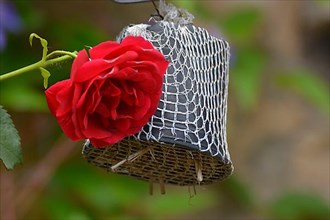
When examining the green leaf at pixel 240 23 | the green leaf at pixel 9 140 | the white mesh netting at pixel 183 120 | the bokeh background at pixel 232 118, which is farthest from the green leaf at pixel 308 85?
the green leaf at pixel 9 140

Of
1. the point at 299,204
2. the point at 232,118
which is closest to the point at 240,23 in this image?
the point at 232,118

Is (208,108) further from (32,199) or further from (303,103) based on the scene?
(303,103)

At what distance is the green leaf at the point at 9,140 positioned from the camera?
91 cm

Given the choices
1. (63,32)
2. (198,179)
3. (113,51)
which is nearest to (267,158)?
(63,32)

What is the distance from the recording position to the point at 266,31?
2391mm

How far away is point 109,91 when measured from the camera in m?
0.80

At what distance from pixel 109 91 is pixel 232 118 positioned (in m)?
1.60

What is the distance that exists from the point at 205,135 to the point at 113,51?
0.15 metres

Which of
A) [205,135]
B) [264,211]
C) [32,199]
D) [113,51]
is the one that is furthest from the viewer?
[264,211]

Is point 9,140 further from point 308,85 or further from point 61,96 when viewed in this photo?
point 308,85

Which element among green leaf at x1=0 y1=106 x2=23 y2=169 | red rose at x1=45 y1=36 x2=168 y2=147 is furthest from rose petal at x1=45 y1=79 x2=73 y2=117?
green leaf at x1=0 y1=106 x2=23 y2=169

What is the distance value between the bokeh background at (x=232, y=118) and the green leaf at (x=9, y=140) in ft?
2.79

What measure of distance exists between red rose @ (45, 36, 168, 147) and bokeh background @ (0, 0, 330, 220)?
0.97 metres

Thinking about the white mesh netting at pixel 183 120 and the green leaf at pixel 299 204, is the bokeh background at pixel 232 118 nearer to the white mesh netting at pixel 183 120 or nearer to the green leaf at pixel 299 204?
the green leaf at pixel 299 204
